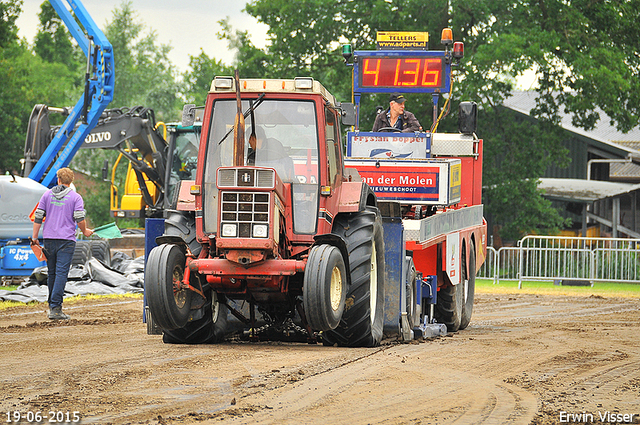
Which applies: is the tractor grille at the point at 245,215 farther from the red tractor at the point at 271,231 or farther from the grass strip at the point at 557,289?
the grass strip at the point at 557,289

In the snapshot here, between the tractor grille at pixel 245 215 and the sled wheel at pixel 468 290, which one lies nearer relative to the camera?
the tractor grille at pixel 245 215

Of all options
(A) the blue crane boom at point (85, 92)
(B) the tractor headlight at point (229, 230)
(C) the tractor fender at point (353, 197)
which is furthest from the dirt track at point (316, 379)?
(A) the blue crane boom at point (85, 92)

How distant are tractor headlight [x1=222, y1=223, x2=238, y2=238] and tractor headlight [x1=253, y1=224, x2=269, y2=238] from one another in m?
0.18

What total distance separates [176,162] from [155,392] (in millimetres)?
13837

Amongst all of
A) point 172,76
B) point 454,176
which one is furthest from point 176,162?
point 172,76

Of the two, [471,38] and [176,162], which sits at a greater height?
[471,38]

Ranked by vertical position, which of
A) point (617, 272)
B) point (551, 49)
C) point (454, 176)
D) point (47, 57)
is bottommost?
point (617, 272)

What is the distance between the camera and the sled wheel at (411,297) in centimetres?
1067

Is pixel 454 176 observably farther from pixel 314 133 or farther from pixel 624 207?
pixel 624 207

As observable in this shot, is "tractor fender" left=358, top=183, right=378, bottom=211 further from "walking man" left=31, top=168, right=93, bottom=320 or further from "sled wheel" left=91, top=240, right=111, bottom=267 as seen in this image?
"sled wheel" left=91, top=240, right=111, bottom=267

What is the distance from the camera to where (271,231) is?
338 inches

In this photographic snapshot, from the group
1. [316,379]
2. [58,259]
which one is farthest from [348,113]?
[58,259]

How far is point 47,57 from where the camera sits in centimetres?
6575

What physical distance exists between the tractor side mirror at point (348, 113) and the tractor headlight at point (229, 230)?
1.77 m
